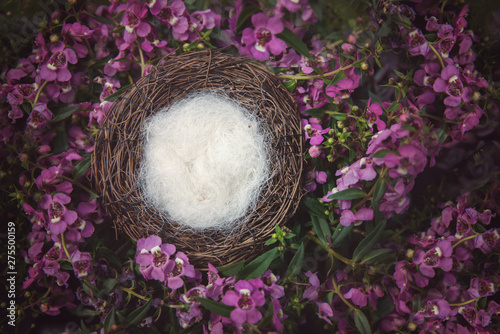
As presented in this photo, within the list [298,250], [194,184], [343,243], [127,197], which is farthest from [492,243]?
[127,197]

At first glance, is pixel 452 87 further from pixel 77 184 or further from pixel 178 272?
pixel 77 184

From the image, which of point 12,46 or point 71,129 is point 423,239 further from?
point 12,46

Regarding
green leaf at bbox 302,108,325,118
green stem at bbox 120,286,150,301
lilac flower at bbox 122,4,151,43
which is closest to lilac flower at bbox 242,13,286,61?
green leaf at bbox 302,108,325,118

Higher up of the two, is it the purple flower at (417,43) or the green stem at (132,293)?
the purple flower at (417,43)

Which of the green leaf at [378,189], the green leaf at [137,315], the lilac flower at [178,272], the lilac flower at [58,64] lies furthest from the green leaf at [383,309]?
the lilac flower at [58,64]

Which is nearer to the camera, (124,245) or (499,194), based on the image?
(499,194)

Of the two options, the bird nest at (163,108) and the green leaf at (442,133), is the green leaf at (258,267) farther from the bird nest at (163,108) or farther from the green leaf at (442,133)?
the green leaf at (442,133)

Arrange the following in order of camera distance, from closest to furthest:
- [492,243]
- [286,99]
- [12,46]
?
[492,243] < [286,99] < [12,46]

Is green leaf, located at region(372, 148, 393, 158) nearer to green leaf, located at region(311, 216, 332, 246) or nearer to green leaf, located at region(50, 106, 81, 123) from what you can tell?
green leaf, located at region(311, 216, 332, 246)
